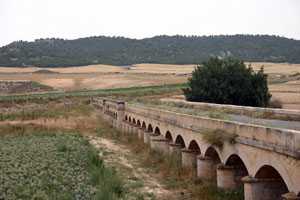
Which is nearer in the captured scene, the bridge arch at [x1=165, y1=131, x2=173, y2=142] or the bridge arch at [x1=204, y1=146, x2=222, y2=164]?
the bridge arch at [x1=204, y1=146, x2=222, y2=164]

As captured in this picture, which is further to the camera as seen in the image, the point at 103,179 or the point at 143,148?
the point at 143,148

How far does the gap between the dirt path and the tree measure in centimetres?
1244

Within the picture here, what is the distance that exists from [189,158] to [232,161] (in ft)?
17.7

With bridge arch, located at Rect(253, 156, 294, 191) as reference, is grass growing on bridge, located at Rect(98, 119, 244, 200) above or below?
below

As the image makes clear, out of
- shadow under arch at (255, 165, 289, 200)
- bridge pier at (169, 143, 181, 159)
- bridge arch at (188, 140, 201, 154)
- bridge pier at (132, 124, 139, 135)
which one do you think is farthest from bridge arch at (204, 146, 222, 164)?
bridge pier at (132, 124, 139, 135)

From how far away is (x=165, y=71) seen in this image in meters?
136

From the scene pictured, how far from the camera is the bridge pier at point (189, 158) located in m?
23.0

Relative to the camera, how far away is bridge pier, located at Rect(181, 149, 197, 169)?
22969mm

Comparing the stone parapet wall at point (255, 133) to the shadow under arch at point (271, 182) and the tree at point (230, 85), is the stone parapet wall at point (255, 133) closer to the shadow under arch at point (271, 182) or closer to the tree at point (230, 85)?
the shadow under arch at point (271, 182)

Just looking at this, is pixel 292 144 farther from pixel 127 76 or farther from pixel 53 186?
pixel 127 76

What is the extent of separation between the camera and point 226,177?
1775 cm

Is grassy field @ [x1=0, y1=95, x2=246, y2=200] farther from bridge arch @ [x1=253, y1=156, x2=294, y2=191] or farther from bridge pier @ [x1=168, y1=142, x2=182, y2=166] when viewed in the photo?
bridge arch @ [x1=253, y1=156, x2=294, y2=191]

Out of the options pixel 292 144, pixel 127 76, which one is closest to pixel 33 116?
pixel 292 144

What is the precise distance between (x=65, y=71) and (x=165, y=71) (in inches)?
994
